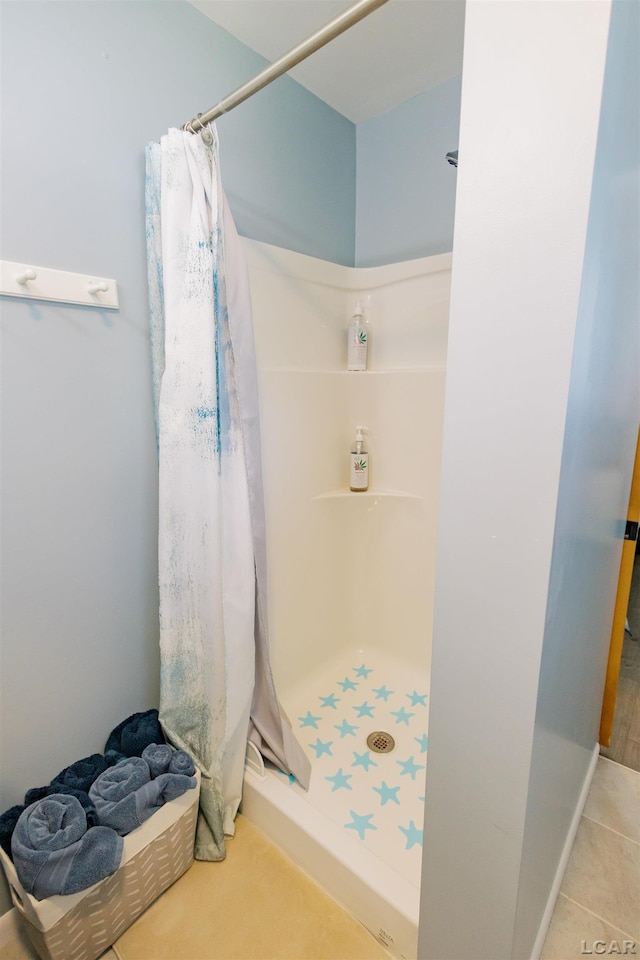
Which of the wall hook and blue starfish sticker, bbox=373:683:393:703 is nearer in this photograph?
the wall hook

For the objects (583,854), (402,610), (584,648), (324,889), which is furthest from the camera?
(402,610)

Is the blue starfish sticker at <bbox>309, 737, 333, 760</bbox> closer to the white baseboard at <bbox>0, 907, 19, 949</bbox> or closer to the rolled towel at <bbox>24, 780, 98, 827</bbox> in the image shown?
the rolled towel at <bbox>24, 780, 98, 827</bbox>

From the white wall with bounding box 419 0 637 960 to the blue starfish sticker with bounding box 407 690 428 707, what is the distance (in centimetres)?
78

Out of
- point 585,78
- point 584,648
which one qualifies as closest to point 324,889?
point 584,648

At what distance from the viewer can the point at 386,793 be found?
1296 mm

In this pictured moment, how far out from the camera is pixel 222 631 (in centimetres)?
117

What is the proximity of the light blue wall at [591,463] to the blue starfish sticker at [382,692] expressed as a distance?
0.65 metres

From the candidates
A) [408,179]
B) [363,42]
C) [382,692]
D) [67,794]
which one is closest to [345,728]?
[382,692]

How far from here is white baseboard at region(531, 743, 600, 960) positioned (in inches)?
38.8

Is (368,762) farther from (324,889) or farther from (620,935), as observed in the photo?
(620,935)

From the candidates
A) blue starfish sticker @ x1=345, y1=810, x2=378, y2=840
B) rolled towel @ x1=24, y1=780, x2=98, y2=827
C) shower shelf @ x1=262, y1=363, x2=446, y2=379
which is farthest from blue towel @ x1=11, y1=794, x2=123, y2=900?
shower shelf @ x1=262, y1=363, x2=446, y2=379

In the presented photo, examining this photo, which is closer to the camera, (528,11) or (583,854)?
(528,11)

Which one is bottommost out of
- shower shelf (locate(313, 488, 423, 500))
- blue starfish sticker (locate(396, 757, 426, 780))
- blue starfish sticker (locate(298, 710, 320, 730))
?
blue starfish sticker (locate(396, 757, 426, 780))

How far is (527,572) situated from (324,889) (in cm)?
107
